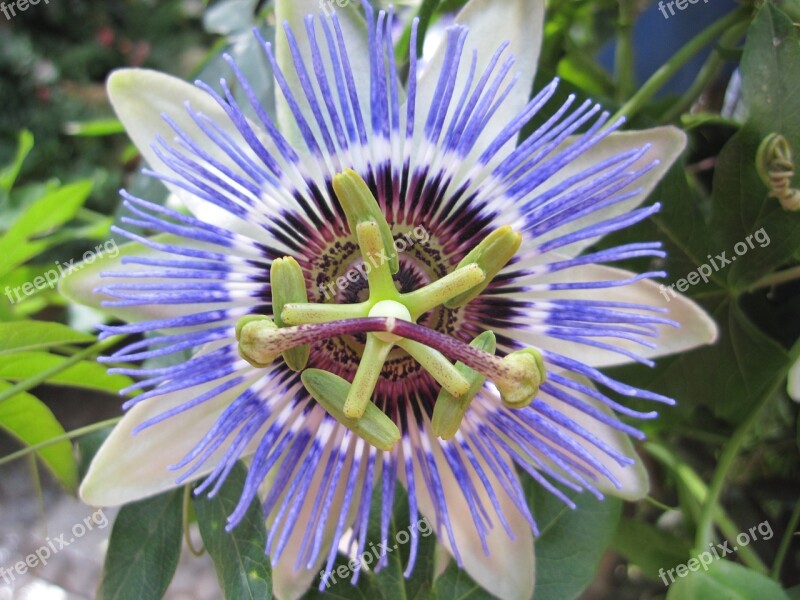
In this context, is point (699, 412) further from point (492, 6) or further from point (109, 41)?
point (109, 41)

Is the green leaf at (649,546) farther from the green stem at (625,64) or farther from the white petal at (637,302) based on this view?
the green stem at (625,64)

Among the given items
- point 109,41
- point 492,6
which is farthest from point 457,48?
point 109,41

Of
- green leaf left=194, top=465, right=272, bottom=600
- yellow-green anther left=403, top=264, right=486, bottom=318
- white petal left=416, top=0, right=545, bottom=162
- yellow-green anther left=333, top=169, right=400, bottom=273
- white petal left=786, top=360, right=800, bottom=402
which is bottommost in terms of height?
white petal left=786, top=360, right=800, bottom=402

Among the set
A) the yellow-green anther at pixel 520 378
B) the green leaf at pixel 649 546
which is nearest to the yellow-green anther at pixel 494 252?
the yellow-green anther at pixel 520 378

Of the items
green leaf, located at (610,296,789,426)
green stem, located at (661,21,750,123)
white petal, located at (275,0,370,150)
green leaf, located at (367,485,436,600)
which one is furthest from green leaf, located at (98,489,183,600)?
green stem, located at (661,21,750,123)

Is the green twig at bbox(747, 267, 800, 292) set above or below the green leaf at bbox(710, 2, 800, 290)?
below

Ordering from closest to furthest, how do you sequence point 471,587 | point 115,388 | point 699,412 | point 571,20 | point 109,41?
point 471,587, point 115,388, point 699,412, point 571,20, point 109,41

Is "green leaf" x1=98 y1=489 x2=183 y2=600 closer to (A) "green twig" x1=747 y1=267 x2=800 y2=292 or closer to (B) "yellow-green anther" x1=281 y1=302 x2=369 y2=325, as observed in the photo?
(B) "yellow-green anther" x1=281 y1=302 x2=369 y2=325

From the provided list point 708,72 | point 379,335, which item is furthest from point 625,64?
point 379,335
